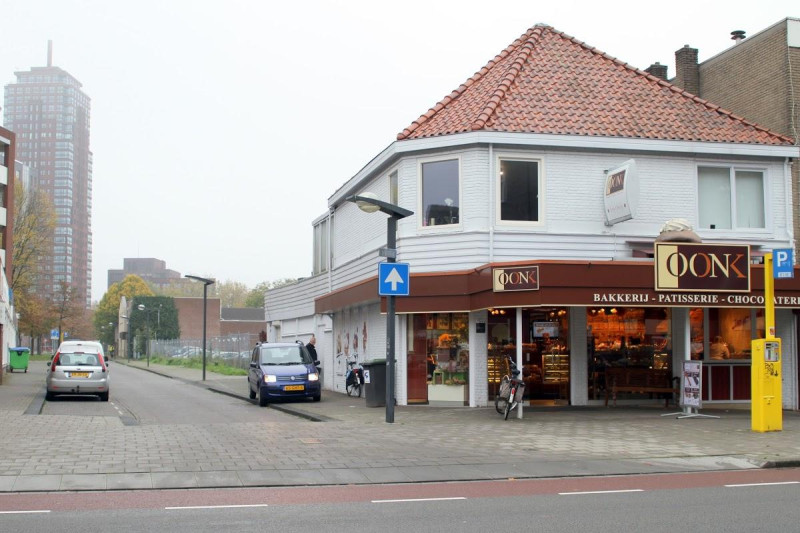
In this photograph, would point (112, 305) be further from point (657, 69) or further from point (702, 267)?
point (702, 267)

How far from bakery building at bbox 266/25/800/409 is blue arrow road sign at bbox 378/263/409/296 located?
7.93 feet

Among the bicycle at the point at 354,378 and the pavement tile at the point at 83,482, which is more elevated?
the bicycle at the point at 354,378

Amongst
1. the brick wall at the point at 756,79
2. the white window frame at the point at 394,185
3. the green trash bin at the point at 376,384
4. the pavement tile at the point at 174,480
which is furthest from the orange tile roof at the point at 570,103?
the pavement tile at the point at 174,480

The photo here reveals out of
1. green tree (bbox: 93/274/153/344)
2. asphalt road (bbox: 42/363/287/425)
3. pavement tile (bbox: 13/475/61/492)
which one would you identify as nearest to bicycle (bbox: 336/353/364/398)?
asphalt road (bbox: 42/363/287/425)

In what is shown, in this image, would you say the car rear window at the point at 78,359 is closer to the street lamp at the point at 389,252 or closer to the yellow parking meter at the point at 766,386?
the street lamp at the point at 389,252

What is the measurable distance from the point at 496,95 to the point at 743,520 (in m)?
15.3

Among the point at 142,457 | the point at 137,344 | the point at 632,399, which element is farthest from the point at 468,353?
the point at 137,344

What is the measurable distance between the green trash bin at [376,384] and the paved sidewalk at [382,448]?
185cm

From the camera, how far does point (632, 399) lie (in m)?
22.1

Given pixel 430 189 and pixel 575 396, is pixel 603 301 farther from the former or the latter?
pixel 430 189

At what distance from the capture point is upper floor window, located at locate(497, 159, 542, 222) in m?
21.4

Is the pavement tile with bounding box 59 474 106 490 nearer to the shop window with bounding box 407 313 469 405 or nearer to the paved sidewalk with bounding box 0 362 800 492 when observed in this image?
the paved sidewalk with bounding box 0 362 800 492

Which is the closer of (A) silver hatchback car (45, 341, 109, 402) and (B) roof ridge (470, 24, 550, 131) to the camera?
(B) roof ridge (470, 24, 550, 131)

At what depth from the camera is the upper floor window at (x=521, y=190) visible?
21391 mm
